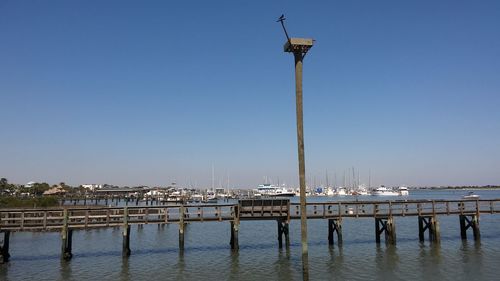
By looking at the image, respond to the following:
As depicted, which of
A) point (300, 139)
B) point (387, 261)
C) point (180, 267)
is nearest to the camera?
point (300, 139)

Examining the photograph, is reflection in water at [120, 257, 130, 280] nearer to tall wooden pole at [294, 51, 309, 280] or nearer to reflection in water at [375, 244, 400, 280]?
tall wooden pole at [294, 51, 309, 280]

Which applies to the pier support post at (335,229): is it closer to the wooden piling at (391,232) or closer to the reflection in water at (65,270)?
the wooden piling at (391,232)

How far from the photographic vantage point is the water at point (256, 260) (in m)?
22.4

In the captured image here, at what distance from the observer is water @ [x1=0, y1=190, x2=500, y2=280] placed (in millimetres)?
22420

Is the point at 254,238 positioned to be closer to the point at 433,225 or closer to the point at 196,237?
the point at 196,237

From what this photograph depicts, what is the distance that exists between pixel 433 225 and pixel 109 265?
25384mm

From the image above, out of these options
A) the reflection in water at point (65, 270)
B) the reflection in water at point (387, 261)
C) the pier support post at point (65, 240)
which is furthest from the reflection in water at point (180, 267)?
the reflection in water at point (387, 261)

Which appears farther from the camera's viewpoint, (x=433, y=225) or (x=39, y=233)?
(x=39, y=233)

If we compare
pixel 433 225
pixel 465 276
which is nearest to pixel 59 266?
pixel 465 276

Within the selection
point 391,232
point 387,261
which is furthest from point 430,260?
point 391,232

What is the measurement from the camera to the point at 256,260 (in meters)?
26.9

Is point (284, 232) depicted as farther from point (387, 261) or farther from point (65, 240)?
point (65, 240)

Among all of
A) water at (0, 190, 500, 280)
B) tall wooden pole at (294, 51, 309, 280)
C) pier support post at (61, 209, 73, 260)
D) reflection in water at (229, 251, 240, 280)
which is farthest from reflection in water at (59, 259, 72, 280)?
tall wooden pole at (294, 51, 309, 280)

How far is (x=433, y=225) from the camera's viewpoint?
108ft
